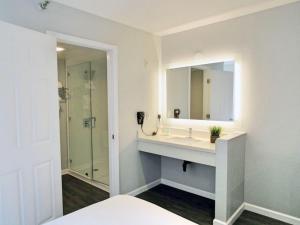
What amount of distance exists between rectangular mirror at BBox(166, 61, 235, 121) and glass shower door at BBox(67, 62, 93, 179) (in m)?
1.51

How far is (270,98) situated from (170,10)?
1.56 m

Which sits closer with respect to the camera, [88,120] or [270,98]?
[270,98]

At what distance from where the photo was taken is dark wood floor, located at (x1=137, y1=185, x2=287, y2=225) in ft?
8.14

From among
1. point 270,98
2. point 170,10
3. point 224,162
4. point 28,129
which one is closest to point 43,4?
point 28,129

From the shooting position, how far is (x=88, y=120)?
388 cm

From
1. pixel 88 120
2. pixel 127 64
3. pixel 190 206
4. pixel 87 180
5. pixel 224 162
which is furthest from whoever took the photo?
pixel 88 120

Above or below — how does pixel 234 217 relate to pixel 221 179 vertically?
below

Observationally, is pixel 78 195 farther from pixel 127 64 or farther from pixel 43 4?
pixel 43 4

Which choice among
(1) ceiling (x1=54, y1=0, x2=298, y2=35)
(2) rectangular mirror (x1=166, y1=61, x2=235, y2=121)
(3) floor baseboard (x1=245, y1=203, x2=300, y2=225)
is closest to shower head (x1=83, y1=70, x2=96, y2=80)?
(1) ceiling (x1=54, y1=0, x2=298, y2=35)

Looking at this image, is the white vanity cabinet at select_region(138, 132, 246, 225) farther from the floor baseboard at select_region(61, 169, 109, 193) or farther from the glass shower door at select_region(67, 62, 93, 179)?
the glass shower door at select_region(67, 62, 93, 179)

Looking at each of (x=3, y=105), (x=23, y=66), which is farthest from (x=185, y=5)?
(x=3, y=105)

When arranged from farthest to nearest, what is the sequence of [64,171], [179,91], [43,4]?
[64,171]
[179,91]
[43,4]

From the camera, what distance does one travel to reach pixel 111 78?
9.12 ft

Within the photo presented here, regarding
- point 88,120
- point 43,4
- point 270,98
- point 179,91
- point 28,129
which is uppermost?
point 43,4
